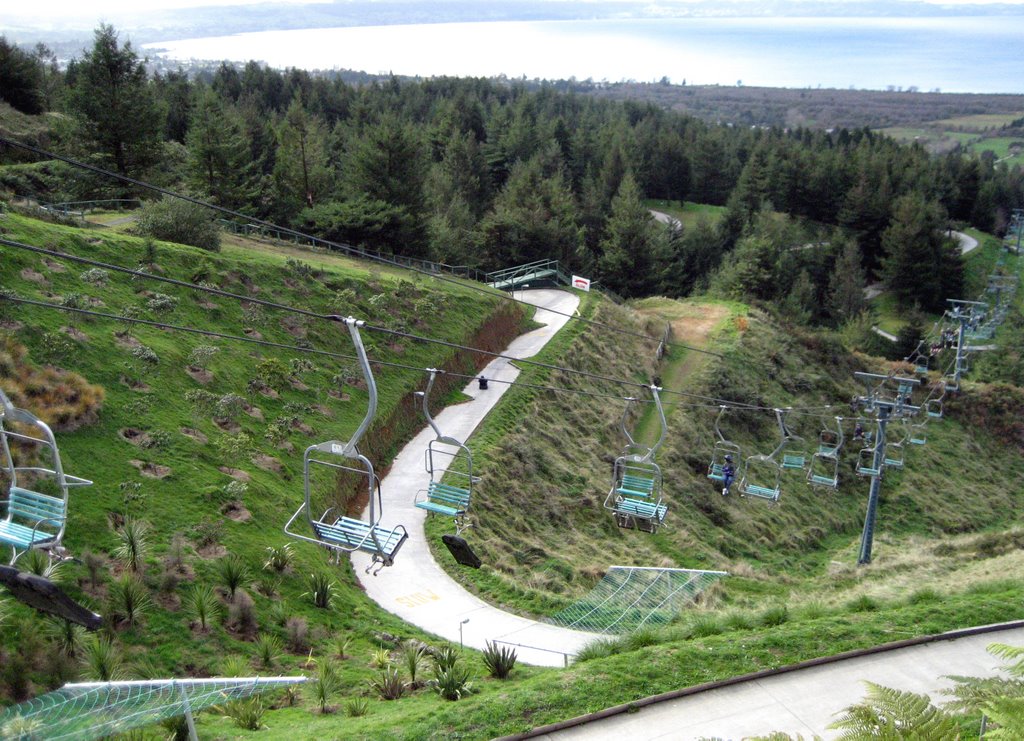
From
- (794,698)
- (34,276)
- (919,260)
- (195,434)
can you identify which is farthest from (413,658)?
(919,260)

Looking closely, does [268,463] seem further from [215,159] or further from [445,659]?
[215,159]

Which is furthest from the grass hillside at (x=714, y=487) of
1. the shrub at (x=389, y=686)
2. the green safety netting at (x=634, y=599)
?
the shrub at (x=389, y=686)

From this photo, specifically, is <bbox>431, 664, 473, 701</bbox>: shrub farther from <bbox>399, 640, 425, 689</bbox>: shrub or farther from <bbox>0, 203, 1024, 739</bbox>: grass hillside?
<bbox>399, 640, 425, 689</bbox>: shrub

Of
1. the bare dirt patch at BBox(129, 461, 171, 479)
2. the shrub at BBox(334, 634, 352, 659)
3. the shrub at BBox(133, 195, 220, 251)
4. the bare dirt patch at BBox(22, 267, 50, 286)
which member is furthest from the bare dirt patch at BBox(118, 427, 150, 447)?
the shrub at BBox(133, 195, 220, 251)

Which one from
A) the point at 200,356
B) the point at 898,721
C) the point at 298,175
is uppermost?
the point at 298,175

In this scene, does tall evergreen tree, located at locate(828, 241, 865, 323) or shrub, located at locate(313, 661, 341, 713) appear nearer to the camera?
shrub, located at locate(313, 661, 341, 713)

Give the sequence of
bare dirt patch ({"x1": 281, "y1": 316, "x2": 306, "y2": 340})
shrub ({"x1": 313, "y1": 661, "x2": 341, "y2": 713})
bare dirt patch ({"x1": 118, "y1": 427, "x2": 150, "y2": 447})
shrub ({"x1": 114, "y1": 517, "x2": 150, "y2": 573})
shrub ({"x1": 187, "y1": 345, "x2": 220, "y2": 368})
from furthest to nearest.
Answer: bare dirt patch ({"x1": 281, "y1": 316, "x2": 306, "y2": 340})
shrub ({"x1": 187, "y1": 345, "x2": 220, "y2": 368})
bare dirt patch ({"x1": 118, "y1": 427, "x2": 150, "y2": 447})
shrub ({"x1": 114, "y1": 517, "x2": 150, "y2": 573})
shrub ({"x1": 313, "y1": 661, "x2": 341, "y2": 713})
